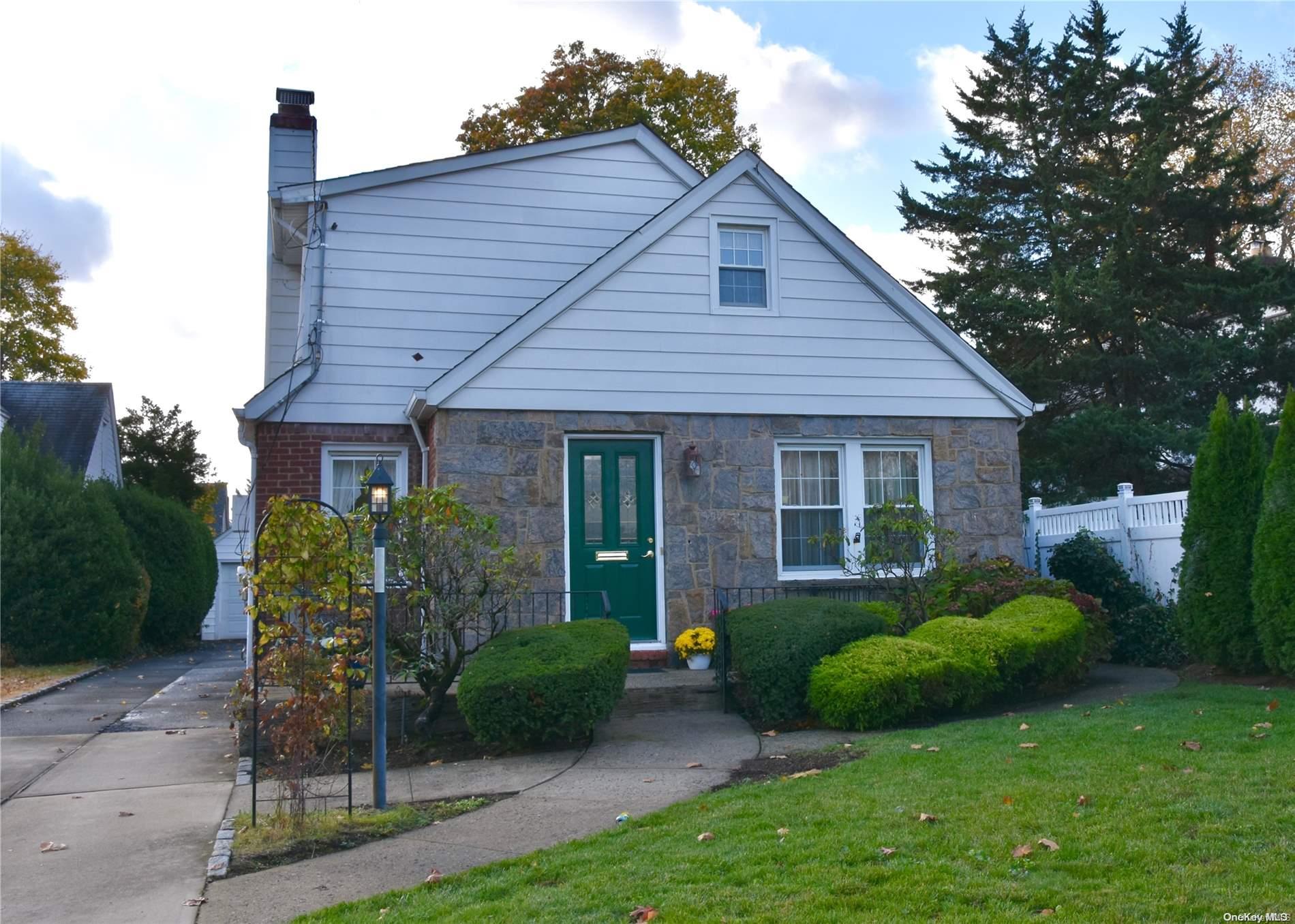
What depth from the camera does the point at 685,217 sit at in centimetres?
1153

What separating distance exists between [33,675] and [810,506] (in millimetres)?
11302

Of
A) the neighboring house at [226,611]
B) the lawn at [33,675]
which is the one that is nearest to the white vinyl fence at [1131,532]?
the lawn at [33,675]

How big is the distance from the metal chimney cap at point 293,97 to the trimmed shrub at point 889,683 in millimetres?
9926

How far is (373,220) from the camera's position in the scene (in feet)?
40.4

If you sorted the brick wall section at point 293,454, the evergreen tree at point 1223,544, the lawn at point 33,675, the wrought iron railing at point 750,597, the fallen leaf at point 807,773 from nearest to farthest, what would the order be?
1. the fallen leaf at point 807,773
2. the wrought iron railing at point 750,597
3. the evergreen tree at point 1223,544
4. the brick wall section at point 293,454
5. the lawn at point 33,675

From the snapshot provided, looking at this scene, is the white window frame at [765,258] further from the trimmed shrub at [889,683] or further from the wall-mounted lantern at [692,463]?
the trimmed shrub at [889,683]

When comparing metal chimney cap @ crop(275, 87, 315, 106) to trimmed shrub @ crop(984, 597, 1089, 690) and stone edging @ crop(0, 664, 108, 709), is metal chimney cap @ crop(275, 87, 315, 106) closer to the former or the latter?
stone edging @ crop(0, 664, 108, 709)

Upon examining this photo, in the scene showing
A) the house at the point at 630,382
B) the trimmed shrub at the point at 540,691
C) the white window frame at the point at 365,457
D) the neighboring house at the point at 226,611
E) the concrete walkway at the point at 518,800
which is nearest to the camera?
the concrete walkway at the point at 518,800

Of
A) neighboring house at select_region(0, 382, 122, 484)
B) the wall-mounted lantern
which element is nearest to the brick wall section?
the wall-mounted lantern

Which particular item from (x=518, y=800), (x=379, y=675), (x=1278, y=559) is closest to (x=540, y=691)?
(x=518, y=800)

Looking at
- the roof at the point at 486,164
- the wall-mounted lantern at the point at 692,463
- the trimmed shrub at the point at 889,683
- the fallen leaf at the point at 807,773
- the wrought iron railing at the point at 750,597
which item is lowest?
the fallen leaf at the point at 807,773

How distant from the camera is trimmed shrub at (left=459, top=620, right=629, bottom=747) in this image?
25.7 feet

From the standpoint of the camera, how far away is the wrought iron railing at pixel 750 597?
378 inches

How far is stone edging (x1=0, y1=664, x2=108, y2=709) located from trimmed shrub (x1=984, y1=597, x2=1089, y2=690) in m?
10.5
